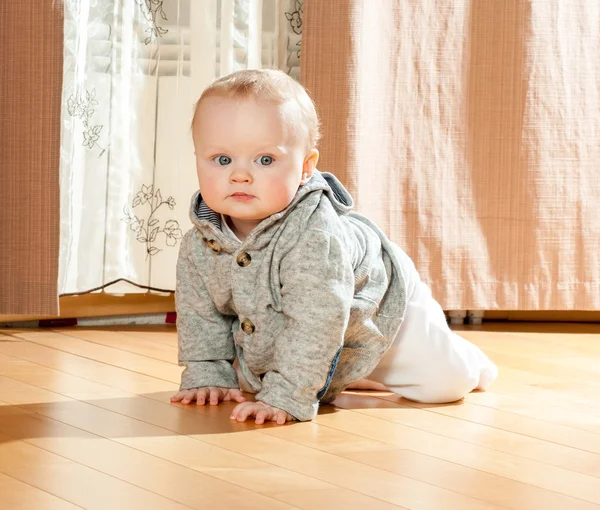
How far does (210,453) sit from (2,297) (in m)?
1.01

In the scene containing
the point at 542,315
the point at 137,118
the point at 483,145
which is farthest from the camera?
the point at 542,315

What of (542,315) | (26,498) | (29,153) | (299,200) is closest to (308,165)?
(299,200)

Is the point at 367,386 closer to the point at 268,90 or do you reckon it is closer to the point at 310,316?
the point at 310,316

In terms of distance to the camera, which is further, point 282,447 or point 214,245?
point 214,245

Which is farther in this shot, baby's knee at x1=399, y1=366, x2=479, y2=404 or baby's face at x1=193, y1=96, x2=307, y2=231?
baby's knee at x1=399, y1=366, x2=479, y2=404

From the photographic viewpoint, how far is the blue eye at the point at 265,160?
1.45 m

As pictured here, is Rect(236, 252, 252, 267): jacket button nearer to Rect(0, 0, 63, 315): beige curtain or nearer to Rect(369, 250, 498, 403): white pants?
Rect(369, 250, 498, 403): white pants

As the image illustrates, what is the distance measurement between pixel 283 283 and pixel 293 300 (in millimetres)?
36

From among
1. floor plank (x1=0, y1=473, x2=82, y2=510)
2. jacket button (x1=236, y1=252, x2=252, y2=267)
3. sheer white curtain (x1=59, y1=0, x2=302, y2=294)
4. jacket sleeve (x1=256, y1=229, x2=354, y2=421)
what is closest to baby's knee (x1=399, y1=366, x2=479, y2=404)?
jacket sleeve (x1=256, y1=229, x2=354, y2=421)

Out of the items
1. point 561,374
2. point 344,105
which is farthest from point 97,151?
point 561,374

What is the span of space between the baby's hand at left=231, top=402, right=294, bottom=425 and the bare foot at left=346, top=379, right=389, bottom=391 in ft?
0.94

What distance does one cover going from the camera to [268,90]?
4.74ft

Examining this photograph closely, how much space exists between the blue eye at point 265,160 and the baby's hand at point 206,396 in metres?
0.37

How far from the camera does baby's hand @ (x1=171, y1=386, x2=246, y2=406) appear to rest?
61.2 inches
